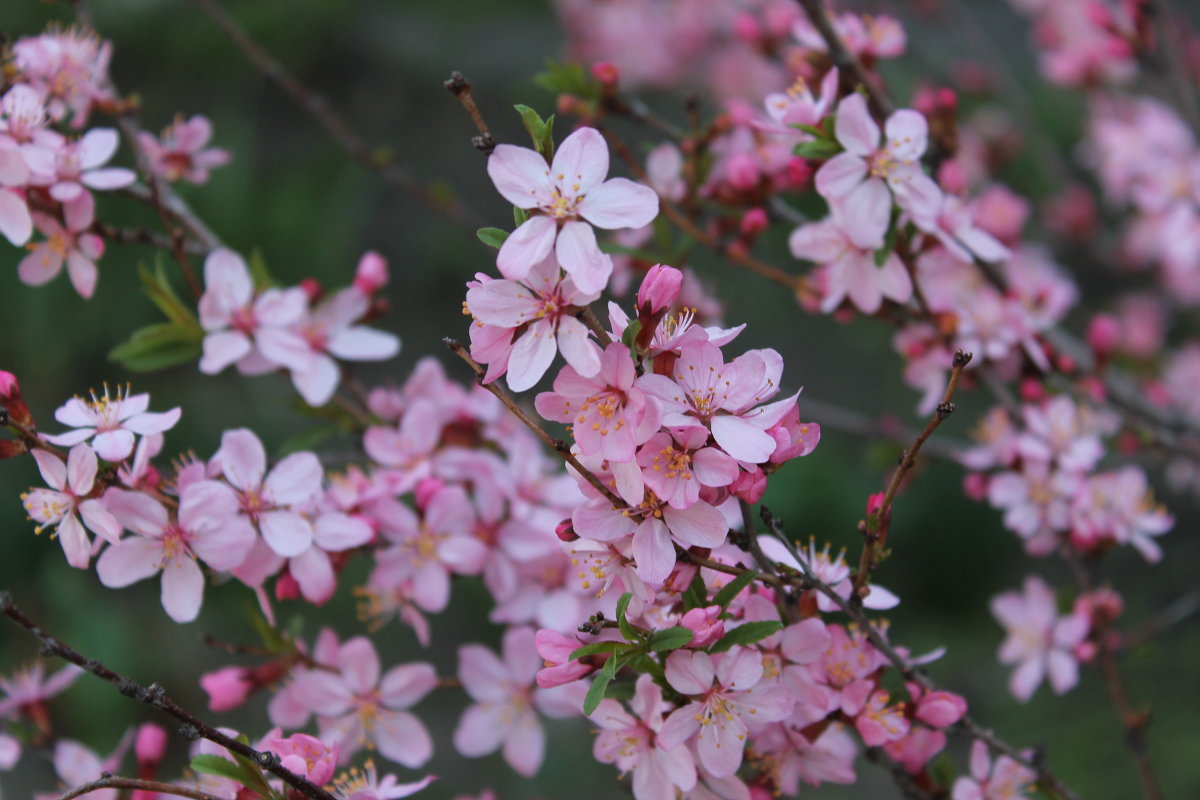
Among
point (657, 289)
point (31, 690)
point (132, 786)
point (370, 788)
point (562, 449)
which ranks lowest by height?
point (31, 690)

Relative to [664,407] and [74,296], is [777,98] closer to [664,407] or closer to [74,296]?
[664,407]

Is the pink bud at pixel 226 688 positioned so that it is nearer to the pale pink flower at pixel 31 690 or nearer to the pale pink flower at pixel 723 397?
Result: the pale pink flower at pixel 31 690

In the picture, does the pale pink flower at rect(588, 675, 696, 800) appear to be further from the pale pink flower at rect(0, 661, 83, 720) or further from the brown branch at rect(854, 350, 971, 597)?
the pale pink flower at rect(0, 661, 83, 720)

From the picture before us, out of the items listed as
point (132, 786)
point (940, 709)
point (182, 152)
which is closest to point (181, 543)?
point (132, 786)

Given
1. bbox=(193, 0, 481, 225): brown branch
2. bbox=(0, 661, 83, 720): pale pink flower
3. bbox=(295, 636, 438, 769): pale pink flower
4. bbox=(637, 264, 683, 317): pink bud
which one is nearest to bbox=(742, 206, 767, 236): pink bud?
bbox=(193, 0, 481, 225): brown branch

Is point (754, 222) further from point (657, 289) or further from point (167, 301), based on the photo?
point (167, 301)

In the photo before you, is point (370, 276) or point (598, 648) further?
point (370, 276)

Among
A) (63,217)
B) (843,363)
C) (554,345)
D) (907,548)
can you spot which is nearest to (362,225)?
(843,363)
